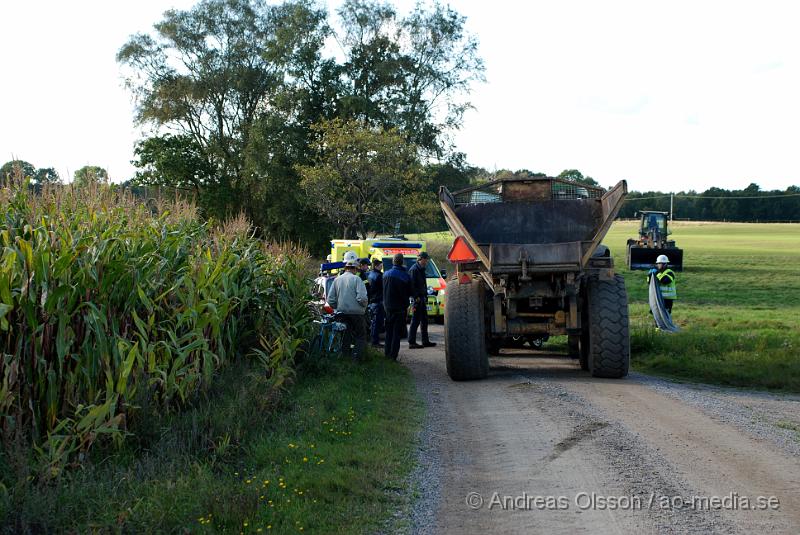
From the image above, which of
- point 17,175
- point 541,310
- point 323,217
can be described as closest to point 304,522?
point 17,175

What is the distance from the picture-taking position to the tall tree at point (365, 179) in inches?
1516

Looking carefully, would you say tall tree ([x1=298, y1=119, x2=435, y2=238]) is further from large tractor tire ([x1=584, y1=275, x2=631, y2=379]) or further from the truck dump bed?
large tractor tire ([x1=584, y1=275, x2=631, y2=379])

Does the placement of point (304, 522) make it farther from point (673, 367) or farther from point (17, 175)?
point (673, 367)

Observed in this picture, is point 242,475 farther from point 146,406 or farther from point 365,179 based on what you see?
point 365,179

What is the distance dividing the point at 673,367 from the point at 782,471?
7.02 meters

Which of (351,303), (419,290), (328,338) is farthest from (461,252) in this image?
(419,290)

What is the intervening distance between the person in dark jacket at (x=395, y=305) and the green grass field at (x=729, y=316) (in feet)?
13.7

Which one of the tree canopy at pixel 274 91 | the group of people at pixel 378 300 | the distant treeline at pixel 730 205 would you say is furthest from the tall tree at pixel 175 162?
the distant treeline at pixel 730 205

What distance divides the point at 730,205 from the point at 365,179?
82.8m

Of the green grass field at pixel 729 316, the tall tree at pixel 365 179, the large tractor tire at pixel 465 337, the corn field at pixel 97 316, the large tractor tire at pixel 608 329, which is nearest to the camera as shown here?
the corn field at pixel 97 316

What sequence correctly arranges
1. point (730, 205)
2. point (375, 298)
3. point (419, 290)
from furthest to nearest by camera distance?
point (730, 205) → point (419, 290) → point (375, 298)

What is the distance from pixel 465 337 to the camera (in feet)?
39.6

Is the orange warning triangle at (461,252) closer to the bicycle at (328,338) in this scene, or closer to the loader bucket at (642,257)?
the bicycle at (328,338)

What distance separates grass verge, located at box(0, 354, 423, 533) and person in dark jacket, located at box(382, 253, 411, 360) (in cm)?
460
